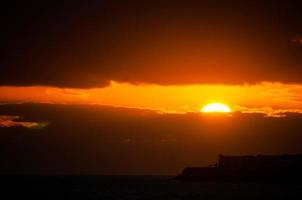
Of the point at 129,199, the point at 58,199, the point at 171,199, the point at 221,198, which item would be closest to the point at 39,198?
the point at 58,199

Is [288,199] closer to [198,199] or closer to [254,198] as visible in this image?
[254,198]

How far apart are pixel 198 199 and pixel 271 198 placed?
51.9 ft

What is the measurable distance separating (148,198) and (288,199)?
28.8 meters

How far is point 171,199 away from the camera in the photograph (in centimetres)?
12938

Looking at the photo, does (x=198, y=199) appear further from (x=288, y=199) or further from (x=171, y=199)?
(x=288, y=199)

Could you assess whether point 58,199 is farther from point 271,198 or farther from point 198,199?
point 271,198

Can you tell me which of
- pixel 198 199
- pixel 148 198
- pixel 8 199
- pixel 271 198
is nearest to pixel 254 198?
pixel 271 198

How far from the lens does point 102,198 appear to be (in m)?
134

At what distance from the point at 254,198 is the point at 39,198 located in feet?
149

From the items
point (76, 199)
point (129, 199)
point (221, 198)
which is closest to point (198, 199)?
point (221, 198)

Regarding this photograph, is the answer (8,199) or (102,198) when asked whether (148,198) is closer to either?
(102,198)

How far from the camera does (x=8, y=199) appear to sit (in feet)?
427

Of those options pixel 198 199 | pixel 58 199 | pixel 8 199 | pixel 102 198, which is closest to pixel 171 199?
pixel 198 199

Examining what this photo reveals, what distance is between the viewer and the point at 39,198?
135m
